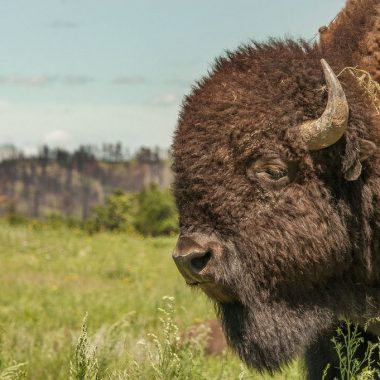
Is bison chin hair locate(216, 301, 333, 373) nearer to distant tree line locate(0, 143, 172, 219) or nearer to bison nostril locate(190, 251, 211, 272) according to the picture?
bison nostril locate(190, 251, 211, 272)

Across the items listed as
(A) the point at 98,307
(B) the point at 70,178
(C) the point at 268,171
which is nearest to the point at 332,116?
(C) the point at 268,171

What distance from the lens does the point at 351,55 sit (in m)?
3.96

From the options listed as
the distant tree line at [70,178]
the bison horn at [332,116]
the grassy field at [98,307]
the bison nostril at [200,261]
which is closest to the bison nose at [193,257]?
the bison nostril at [200,261]

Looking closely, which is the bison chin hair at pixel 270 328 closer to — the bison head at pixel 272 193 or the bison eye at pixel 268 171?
the bison head at pixel 272 193

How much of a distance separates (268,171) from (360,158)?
43 cm

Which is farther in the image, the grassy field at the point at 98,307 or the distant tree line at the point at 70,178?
the distant tree line at the point at 70,178

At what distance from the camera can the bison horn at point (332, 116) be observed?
3445 mm

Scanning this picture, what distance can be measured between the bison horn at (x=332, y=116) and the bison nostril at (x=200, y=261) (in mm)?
713

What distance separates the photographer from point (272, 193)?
11.6 feet

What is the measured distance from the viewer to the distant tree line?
120 feet

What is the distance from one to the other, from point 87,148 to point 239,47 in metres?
32.7

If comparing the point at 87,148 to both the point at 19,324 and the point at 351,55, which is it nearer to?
the point at 19,324

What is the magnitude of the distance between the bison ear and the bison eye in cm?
28

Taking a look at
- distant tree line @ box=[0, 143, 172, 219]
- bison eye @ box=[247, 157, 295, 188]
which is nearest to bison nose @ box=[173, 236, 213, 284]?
bison eye @ box=[247, 157, 295, 188]
